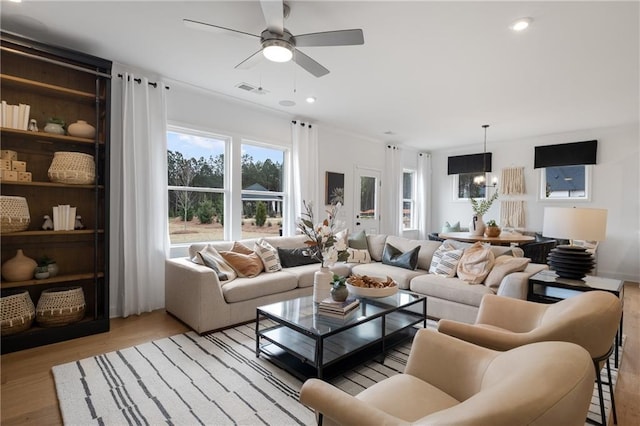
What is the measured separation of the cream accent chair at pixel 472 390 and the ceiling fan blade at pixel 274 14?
83.0 inches

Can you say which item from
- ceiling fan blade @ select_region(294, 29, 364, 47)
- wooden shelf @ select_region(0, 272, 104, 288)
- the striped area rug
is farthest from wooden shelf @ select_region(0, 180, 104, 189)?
ceiling fan blade @ select_region(294, 29, 364, 47)

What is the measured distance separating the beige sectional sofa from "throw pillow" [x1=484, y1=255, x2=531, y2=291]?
71 millimetres

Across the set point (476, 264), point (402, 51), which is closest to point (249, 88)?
point (402, 51)

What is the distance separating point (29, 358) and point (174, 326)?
110 cm

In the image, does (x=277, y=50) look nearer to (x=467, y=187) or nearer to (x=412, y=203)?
(x=412, y=203)

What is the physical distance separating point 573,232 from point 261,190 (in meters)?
3.90

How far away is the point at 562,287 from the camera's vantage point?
8.87ft

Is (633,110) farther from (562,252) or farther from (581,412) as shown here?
(581,412)

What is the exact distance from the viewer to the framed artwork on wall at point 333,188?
5934 mm

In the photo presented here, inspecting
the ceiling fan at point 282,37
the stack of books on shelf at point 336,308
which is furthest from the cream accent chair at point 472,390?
the ceiling fan at point 282,37

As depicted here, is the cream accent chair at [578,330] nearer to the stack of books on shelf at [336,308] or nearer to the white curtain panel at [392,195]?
the stack of books on shelf at [336,308]

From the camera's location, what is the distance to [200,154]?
14.3ft

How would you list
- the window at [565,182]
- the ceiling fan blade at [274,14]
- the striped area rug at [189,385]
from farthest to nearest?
the window at [565,182] < the ceiling fan blade at [274,14] < the striped area rug at [189,385]

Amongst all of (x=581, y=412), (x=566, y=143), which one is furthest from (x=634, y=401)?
(x=566, y=143)
